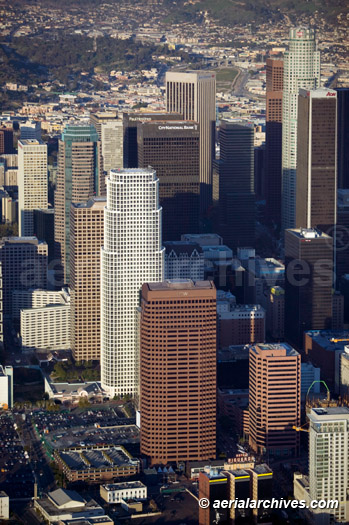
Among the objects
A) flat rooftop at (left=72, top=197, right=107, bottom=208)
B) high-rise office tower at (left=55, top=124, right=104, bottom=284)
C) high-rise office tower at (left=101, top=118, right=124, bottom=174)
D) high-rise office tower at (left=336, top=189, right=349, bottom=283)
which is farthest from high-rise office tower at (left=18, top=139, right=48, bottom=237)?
flat rooftop at (left=72, top=197, right=107, bottom=208)

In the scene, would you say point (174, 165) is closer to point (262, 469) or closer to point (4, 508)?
point (262, 469)

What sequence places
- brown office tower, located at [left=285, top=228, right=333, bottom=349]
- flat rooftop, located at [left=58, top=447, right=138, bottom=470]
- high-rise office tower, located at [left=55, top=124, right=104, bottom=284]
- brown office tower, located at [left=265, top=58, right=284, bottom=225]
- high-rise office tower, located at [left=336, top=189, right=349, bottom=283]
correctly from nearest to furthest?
flat rooftop, located at [left=58, top=447, right=138, bottom=470]
brown office tower, located at [left=285, top=228, right=333, bottom=349]
high-rise office tower, located at [left=336, top=189, right=349, bottom=283]
high-rise office tower, located at [left=55, top=124, right=104, bottom=284]
brown office tower, located at [left=265, top=58, right=284, bottom=225]

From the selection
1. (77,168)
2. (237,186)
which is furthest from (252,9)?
(77,168)

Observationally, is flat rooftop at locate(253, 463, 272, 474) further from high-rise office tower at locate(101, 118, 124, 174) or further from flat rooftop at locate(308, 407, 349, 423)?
high-rise office tower at locate(101, 118, 124, 174)

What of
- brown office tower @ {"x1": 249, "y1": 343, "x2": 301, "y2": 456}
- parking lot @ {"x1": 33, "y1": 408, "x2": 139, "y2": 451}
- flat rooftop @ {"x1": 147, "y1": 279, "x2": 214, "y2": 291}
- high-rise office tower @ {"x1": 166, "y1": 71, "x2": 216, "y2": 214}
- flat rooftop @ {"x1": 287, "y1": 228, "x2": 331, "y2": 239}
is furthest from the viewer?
high-rise office tower @ {"x1": 166, "y1": 71, "x2": 216, "y2": 214}

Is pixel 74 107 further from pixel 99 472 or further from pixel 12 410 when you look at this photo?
pixel 99 472
